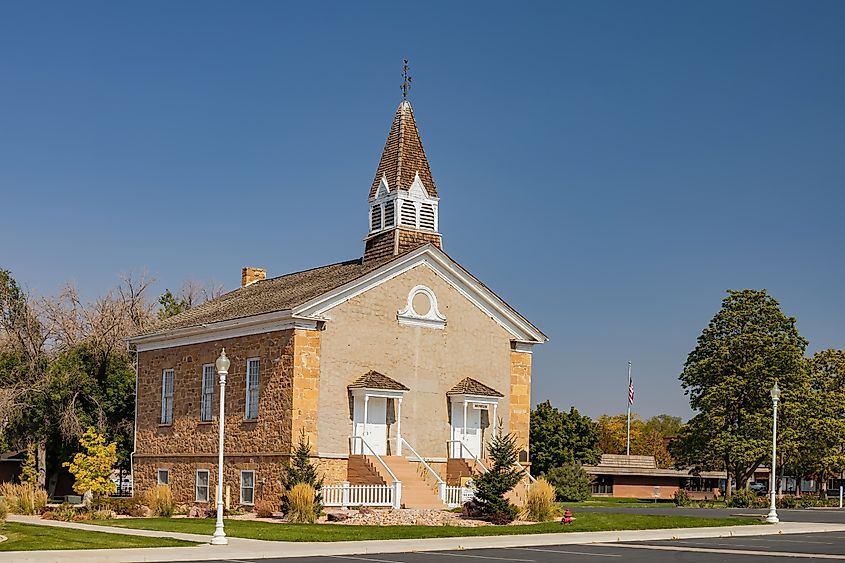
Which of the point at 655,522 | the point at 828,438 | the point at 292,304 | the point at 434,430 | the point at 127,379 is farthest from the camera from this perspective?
the point at 828,438

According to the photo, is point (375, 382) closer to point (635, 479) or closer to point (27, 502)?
point (27, 502)

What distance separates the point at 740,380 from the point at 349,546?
41601 millimetres

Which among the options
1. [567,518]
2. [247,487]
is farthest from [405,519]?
[247,487]

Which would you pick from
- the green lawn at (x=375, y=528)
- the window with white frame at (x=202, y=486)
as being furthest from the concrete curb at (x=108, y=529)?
the window with white frame at (x=202, y=486)

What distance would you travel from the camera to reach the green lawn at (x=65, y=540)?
2578 cm

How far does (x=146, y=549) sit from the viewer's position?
2545 centimetres

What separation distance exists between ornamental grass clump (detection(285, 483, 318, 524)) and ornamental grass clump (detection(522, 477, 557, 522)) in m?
6.97

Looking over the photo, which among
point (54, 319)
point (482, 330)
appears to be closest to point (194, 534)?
point (482, 330)

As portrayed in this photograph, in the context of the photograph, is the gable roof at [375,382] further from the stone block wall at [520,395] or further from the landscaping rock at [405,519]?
the stone block wall at [520,395]

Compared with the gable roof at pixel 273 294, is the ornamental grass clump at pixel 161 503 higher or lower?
lower

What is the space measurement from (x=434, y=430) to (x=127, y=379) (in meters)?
18.9

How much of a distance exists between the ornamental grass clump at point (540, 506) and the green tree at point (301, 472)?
686 cm

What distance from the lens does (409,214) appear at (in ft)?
154

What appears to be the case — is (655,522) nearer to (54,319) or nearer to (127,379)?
(127,379)
